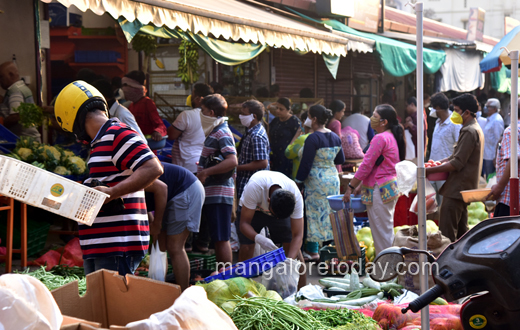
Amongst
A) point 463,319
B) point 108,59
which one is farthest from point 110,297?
point 108,59

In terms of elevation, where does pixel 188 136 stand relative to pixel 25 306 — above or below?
above

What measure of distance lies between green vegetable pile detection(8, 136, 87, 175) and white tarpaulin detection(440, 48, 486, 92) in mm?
9224

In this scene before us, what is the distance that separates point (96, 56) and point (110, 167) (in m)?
6.56

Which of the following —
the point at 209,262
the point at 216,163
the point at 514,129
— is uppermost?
the point at 514,129

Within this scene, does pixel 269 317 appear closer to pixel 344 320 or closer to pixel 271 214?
pixel 344 320

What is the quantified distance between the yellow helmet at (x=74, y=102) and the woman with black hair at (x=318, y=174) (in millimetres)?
3934

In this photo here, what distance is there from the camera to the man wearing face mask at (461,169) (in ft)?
19.7

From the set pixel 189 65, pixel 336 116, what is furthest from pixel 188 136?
pixel 189 65

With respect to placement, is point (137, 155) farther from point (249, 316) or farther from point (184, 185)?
point (184, 185)

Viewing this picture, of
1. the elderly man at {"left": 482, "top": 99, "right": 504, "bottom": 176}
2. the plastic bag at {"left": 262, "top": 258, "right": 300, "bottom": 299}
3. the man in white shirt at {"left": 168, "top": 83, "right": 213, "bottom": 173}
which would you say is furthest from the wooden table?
the elderly man at {"left": 482, "top": 99, "right": 504, "bottom": 176}

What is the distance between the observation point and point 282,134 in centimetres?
759

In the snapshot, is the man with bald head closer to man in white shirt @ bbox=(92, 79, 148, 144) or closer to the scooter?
man in white shirt @ bbox=(92, 79, 148, 144)

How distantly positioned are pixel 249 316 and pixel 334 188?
408 cm

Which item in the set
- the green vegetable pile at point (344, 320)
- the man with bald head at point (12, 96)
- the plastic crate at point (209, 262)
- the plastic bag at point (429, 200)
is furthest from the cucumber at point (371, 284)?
the man with bald head at point (12, 96)
